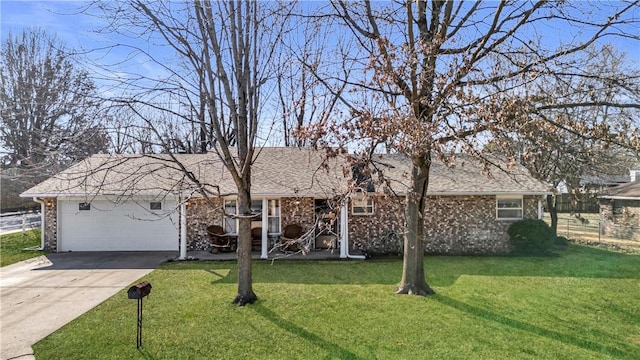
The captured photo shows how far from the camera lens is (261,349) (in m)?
6.04

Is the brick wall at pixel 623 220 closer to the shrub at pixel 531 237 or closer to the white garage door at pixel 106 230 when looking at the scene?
the shrub at pixel 531 237

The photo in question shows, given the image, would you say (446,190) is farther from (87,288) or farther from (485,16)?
(87,288)

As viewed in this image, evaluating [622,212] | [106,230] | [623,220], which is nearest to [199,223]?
[106,230]

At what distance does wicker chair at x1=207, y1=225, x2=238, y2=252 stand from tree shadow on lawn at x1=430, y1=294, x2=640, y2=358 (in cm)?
791

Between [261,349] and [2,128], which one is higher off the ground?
[2,128]

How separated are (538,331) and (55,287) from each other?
11.0 m

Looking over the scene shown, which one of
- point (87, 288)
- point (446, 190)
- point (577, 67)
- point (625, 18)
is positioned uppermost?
point (625, 18)

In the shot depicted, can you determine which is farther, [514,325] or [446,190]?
[446,190]

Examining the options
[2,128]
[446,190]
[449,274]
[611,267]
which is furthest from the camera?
[2,128]

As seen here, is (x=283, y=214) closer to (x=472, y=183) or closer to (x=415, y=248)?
(x=415, y=248)

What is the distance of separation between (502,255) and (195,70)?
1207 cm

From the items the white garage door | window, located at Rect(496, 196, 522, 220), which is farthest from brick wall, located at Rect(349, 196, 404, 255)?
the white garage door

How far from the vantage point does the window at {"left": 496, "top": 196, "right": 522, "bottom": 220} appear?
47.6 ft

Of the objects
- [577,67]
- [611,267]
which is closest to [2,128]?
[577,67]
